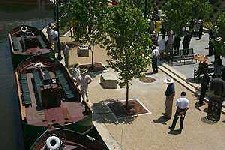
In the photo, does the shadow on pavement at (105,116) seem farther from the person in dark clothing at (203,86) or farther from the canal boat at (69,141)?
the canal boat at (69,141)

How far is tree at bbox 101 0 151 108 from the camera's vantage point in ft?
64.6

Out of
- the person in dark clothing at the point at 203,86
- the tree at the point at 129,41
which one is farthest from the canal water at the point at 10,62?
the person in dark clothing at the point at 203,86

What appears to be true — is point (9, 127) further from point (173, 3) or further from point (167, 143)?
point (173, 3)

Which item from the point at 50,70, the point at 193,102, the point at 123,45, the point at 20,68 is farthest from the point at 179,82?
the point at 20,68

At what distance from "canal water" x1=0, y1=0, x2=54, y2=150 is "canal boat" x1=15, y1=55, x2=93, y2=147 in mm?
2140

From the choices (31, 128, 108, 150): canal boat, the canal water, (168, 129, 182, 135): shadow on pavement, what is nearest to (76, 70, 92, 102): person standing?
the canal water

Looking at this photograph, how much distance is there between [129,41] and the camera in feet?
65.5

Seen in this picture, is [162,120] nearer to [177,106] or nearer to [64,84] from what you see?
[177,106]

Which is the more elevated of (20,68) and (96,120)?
(20,68)

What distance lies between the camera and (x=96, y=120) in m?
19.5

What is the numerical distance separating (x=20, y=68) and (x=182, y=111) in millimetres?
9040

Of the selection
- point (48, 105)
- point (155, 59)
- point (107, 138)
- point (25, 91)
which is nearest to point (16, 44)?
point (155, 59)

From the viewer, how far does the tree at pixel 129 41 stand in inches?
775

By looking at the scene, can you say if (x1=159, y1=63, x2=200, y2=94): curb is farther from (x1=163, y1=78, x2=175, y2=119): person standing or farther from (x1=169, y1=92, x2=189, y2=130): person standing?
(x1=169, y1=92, x2=189, y2=130): person standing
